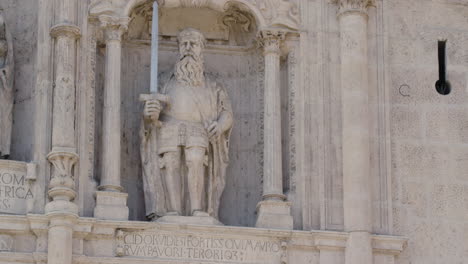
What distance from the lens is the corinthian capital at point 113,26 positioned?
20.1 m

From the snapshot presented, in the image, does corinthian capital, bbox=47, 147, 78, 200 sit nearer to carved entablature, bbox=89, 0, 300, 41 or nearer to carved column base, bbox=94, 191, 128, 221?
carved column base, bbox=94, 191, 128, 221

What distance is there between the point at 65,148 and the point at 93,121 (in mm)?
674

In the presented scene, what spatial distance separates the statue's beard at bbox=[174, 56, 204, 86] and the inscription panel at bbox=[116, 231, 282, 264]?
187 centimetres

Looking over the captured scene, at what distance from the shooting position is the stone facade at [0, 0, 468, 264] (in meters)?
19.3

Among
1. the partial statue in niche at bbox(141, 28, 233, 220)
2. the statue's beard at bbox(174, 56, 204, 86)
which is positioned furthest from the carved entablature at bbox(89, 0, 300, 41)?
the statue's beard at bbox(174, 56, 204, 86)

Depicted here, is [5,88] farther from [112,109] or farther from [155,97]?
[155,97]

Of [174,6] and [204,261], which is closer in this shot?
[204,261]

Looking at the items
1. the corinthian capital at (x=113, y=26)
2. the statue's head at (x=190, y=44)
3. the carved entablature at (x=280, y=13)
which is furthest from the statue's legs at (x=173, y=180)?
the carved entablature at (x=280, y=13)

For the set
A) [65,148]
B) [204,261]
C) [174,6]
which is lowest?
[204,261]

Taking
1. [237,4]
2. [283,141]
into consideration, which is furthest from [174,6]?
[283,141]

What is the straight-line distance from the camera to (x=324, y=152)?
20.2m

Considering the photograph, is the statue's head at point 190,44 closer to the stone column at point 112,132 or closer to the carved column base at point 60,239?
the stone column at point 112,132

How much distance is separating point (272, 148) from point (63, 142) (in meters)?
2.41

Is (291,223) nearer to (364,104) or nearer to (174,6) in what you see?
(364,104)
